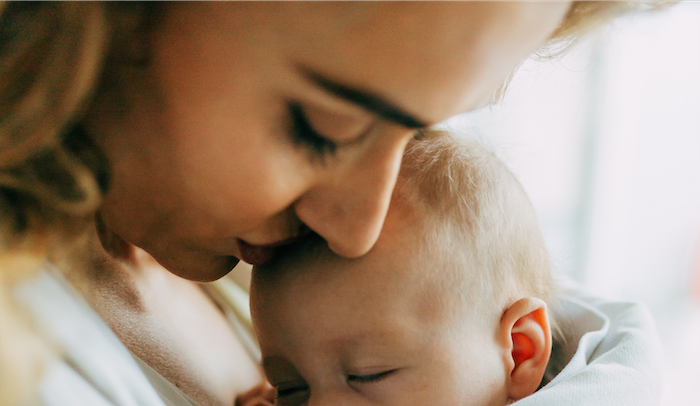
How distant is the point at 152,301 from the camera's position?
2.91 feet

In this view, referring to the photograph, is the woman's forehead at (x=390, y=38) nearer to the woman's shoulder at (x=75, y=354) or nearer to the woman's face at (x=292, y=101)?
the woman's face at (x=292, y=101)

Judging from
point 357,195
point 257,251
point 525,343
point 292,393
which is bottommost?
point 292,393

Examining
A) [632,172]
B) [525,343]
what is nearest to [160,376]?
[525,343]

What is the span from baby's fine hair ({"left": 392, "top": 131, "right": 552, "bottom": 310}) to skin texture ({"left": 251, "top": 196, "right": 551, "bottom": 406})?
0.04 ft

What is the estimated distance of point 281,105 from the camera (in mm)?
465

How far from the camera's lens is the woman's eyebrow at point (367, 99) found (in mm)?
449

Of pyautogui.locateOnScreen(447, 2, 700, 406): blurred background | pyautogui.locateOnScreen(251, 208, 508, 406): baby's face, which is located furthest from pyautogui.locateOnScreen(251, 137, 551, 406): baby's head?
pyautogui.locateOnScreen(447, 2, 700, 406): blurred background

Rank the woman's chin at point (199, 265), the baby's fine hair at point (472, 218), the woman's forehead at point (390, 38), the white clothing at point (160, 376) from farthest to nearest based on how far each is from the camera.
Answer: the baby's fine hair at point (472, 218) < the woman's chin at point (199, 265) < the white clothing at point (160, 376) < the woman's forehead at point (390, 38)

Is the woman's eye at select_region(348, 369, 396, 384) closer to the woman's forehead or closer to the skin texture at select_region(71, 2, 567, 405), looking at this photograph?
the skin texture at select_region(71, 2, 567, 405)

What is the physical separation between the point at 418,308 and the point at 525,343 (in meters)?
0.20

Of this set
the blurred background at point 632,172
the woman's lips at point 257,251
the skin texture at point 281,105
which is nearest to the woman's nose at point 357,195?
the skin texture at point 281,105

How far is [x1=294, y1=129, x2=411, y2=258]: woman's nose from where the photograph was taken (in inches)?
20.3

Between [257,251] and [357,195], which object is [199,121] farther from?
[257,251]

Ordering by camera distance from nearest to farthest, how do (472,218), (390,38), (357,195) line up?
(390,38) → (357,195) → (472,218)
